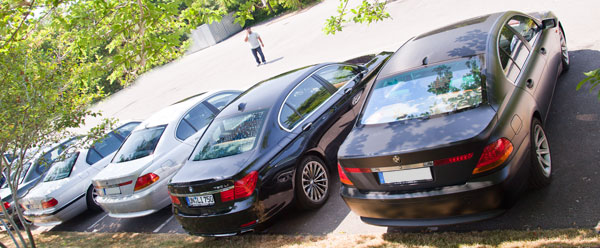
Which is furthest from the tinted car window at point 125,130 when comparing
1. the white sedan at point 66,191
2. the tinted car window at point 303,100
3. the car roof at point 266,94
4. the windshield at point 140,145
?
the tinted car window at point 303,100

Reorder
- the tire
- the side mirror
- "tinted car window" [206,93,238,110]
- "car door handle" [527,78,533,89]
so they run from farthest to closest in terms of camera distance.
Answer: "tinted car window" [206,93,238,110], the side mirror, "car door handle" [527,78,533,89], the tire

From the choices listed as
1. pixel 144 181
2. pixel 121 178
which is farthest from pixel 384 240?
pixel 121 178

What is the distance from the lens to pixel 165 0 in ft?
16.4

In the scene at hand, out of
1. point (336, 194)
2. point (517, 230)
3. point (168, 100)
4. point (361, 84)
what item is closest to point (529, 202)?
point (517, 230)

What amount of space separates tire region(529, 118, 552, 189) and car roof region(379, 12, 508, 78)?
3.19 ft

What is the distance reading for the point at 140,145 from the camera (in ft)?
23.9

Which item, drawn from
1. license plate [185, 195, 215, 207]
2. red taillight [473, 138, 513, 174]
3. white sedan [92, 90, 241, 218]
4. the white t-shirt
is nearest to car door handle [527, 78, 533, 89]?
red taillight [473, 138, 513, 174]

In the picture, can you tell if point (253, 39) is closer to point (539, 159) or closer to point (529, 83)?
point (529, 83)

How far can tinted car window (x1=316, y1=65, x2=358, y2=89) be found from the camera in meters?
6.40

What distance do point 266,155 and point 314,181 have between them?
0.74 metres

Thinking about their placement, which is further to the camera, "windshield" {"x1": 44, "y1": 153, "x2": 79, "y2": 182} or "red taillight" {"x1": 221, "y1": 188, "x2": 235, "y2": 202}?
"windshield" {"x1": 44, "y1": 153, "x2": 79, "y2": 182}

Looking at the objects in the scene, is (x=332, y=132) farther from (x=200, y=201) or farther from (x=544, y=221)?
(x=544, y=221)

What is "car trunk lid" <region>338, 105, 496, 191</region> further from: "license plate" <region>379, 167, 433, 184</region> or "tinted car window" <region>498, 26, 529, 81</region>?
"tinted car window" <region>498, 26, 529, 81</region>

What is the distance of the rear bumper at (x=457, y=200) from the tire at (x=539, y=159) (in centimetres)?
20
